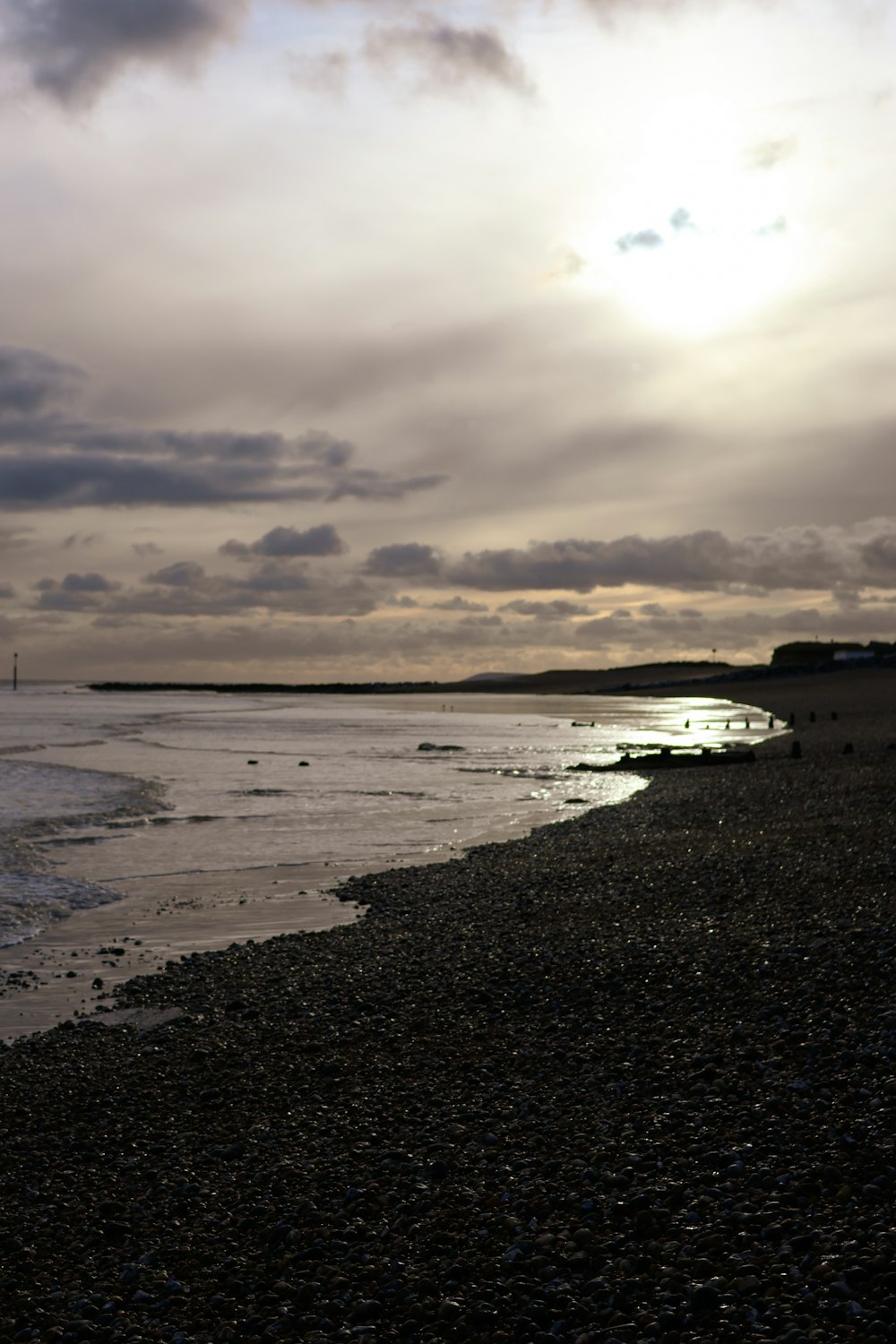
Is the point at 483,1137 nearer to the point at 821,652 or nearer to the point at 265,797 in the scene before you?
the point at 265,797

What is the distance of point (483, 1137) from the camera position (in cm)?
775

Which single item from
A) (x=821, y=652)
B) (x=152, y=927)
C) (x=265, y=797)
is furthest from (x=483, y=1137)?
(x=821, y=652)

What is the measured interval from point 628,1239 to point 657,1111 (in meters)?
1.69

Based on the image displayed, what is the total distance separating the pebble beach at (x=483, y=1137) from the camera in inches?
229

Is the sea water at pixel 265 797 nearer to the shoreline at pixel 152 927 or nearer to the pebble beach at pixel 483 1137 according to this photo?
the shoreline at pixel 152 927

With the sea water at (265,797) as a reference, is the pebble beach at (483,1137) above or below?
above

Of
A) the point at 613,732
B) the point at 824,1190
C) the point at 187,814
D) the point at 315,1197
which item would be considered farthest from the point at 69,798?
the point at 613,732

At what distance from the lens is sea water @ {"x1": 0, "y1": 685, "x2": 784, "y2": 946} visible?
21.6 m

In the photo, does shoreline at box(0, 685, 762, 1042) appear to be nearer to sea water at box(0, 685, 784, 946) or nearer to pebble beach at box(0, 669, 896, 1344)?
sea water at box(0, 685, 784, 946)

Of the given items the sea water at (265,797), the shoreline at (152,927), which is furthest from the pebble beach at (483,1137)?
the sea water at (265,797)

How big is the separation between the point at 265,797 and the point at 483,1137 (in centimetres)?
2645

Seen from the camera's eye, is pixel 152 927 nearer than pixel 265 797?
Yes

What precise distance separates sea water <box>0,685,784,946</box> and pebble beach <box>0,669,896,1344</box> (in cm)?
703

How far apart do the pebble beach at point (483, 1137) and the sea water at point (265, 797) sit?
23.1 feet
